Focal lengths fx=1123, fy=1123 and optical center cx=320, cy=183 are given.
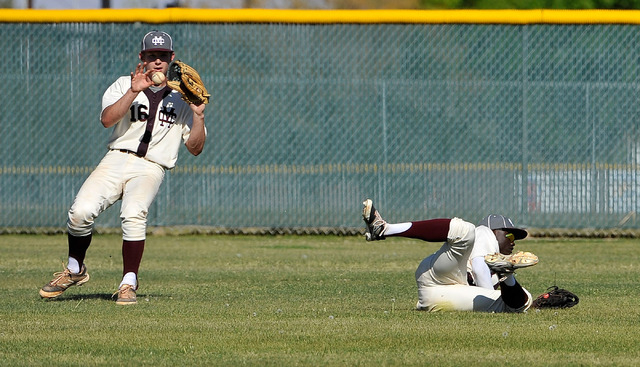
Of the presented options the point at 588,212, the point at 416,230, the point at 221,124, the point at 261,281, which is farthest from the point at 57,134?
the point at 416,230

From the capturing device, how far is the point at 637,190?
15641 mm

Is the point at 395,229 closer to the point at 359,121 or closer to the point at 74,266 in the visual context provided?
the point at 74,266

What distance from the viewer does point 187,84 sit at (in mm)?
8352

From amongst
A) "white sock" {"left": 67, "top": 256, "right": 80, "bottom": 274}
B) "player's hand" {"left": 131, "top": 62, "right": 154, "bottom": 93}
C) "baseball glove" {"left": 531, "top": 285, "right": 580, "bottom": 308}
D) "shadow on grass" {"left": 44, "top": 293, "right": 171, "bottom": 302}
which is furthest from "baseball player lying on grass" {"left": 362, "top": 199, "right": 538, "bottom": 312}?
"white sock" {"left": 67, "top": 256, "right": 80, "bottom": 274}

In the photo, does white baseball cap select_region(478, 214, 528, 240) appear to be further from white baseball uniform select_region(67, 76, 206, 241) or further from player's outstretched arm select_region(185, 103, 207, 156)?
white baseball uniform select_region(67, 76, 206, 241)

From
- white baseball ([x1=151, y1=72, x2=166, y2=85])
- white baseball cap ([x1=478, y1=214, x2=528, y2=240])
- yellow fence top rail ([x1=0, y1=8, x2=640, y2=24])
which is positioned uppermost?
yellow fence top rail ([x1=0, y1=8, x2=640, y2=24])

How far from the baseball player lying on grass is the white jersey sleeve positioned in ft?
6.46

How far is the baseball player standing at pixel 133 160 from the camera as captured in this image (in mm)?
8430

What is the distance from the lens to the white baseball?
8.48m

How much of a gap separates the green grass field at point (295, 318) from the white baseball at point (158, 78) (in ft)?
5.44

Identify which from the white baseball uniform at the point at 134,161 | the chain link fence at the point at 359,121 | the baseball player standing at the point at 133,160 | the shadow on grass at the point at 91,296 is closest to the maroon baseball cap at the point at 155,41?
the baseball player standing at the point at 133,160

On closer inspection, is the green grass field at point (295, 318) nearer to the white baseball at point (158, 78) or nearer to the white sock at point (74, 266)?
the white sock at point (74, 266)

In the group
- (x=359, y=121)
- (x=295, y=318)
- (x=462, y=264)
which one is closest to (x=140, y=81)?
(x=295, y=318)

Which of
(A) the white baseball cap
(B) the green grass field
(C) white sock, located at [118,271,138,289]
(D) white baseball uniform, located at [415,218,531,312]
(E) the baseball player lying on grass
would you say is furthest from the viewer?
(C) white sock, located at [118,271,138,289]
